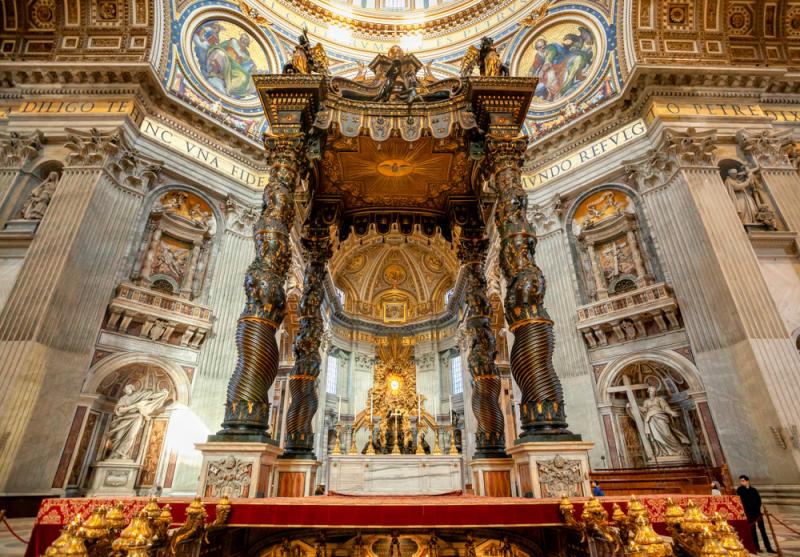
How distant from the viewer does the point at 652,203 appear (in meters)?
9.64

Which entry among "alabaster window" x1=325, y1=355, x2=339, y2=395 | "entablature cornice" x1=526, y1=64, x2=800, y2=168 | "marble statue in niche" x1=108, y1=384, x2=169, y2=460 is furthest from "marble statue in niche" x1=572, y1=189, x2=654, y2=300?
"alabaster window" x1=325, y1=355, x2=339, y2=395

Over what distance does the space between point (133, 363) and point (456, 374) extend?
14658 millimetres

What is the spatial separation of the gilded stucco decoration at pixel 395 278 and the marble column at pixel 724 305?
12.6 meters

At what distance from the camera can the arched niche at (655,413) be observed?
809 centimetres

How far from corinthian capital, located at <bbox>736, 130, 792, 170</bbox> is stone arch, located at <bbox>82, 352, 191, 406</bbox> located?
1505cm

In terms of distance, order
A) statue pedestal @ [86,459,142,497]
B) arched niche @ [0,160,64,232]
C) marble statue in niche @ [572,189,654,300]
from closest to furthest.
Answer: statue pedestal @ [86,459,142,497]
arched niche @ [0,160,64,232]
marble statue in niche @ [572,189,654,300]

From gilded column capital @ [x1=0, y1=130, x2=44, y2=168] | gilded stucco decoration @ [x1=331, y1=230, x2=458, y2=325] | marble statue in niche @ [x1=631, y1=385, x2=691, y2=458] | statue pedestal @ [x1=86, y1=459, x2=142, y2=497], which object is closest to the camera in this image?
statue pedestal @ [x1=86, y1=459, x2=142, y2=497]

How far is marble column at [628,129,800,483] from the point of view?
23.1 feet

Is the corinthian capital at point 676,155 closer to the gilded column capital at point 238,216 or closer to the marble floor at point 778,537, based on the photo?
the marble floor at point 778,537

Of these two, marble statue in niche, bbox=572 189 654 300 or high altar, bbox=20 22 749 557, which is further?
marble statue in niche, bbox=572 189 654 300

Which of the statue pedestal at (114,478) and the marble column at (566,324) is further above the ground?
the marble column at (566,324)

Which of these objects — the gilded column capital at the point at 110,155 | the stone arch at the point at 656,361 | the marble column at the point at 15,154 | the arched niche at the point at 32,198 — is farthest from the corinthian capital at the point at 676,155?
the marble column at the point at 15,154

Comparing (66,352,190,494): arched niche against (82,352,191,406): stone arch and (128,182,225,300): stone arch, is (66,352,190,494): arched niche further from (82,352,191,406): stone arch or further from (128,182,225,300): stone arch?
(128,182,225,300): stone arch

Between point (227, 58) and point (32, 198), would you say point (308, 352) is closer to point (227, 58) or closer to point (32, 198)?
point (32, 198)
